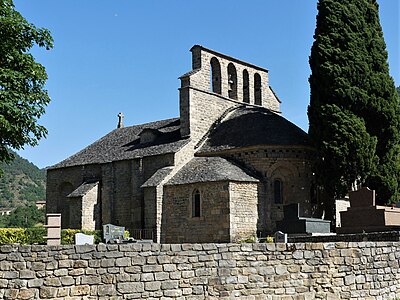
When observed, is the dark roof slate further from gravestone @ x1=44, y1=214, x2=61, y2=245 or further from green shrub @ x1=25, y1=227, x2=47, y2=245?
gravestone @ x1=44, y1=214, x2=61, y2=245

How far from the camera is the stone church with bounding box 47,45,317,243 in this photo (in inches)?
1092

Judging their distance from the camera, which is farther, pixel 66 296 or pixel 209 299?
pixel 209 299

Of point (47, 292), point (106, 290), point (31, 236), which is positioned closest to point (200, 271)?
point (106, 290)

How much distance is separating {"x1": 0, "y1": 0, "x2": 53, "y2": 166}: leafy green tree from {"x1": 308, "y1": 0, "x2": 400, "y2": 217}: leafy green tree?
573 inches

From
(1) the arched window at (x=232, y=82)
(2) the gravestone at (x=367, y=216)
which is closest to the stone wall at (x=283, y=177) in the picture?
(1) the arched window at (x=232, y=82)

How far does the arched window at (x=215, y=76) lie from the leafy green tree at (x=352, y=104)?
7.72 m

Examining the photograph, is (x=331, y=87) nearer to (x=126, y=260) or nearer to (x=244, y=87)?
(x=244, y=87)

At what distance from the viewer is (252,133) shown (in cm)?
3005

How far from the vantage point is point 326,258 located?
37.0 ft

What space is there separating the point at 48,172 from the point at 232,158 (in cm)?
1595

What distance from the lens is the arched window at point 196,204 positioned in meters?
28.2

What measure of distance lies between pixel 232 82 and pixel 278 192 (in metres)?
10.2

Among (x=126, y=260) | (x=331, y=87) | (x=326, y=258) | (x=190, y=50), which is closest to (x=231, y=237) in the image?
(x=331, y=87)

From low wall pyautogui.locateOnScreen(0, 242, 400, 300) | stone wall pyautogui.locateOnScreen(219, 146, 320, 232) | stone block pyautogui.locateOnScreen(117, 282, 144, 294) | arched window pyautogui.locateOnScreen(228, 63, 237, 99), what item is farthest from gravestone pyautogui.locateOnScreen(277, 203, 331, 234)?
arched window pyautogui.locateOnScreen(228, 63, 237, 99)
